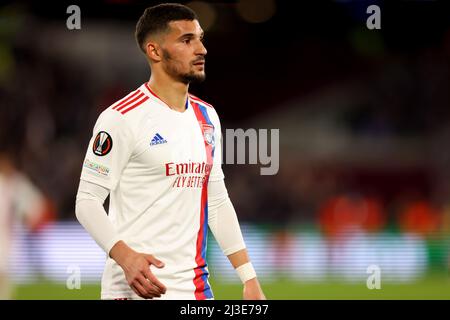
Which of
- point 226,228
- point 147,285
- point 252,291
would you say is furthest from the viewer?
point 226,228

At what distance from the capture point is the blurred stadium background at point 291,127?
1433 cm

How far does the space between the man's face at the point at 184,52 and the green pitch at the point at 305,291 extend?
7268mm

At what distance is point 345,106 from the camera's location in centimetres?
2244

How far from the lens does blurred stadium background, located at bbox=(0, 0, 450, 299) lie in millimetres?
14328

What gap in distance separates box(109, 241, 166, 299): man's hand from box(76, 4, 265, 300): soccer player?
0.01m

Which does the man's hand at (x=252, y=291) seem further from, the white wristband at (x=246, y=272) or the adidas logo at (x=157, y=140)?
the adidas logo at (x=157, y=140)

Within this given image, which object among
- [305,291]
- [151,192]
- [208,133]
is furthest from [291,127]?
[151,192]

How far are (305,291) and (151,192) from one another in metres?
8.81

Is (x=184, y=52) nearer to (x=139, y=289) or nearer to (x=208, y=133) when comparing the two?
(x=208, y=133)

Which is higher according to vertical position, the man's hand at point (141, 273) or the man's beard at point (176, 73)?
the man's beard at point (176, 73)

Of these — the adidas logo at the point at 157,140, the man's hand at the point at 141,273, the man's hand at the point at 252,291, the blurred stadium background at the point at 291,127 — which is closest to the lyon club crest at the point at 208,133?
the adidas logo at the point at 157,140

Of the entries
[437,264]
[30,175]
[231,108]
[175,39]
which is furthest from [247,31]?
[175,39]

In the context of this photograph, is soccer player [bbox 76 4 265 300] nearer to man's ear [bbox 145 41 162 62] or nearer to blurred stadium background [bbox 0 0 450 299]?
man's ear [bbox 145 41 162 62]

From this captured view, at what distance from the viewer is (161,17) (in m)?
4.68
